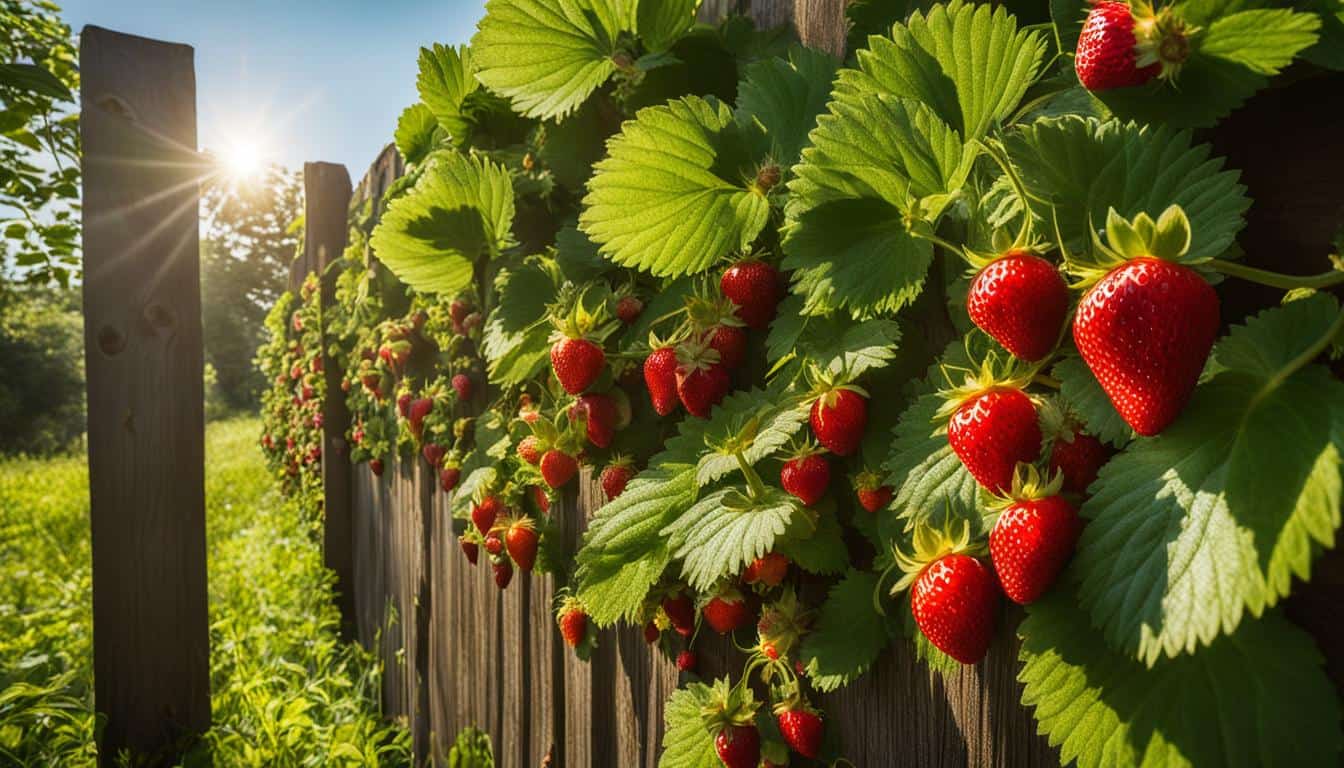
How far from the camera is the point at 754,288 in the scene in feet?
3.27

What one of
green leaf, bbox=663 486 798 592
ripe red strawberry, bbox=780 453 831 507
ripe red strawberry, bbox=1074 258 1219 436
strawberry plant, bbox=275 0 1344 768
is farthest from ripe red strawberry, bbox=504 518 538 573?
ripe red strawberry, bbox=1074 258 1219 436

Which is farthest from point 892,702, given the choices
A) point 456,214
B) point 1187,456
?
point 456,214

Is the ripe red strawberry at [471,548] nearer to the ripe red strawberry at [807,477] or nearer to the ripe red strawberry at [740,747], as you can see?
the ripe red strawberry at [740,747]

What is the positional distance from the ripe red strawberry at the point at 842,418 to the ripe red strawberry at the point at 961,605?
0.19m

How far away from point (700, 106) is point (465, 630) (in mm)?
1858

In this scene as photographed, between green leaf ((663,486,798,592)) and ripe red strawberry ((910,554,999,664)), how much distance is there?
0.58 ft

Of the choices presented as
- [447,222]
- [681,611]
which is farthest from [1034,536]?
[447,222]

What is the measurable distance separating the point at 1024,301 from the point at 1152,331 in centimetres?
10

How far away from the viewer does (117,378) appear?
96.6 inches

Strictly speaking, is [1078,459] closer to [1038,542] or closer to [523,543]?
[1038,542]

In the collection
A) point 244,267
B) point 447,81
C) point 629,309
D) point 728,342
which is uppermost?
point 244,267

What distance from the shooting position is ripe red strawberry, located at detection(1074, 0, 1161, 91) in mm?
551

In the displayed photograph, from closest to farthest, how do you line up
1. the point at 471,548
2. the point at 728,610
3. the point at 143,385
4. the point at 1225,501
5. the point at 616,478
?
the point at 1225,501
the point at 728,610
the point at 616,478
the point at 471,548
the point at 143,385

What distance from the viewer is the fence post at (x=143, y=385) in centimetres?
240
